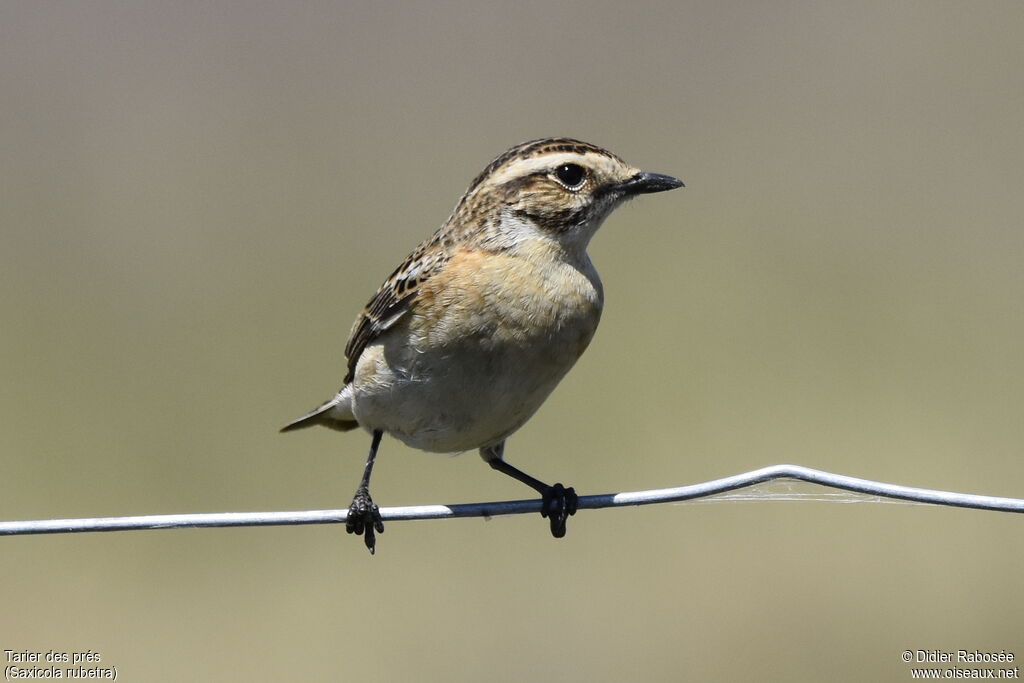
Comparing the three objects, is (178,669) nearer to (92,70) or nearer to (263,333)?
(263,333)

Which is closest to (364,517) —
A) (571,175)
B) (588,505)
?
(588,505)

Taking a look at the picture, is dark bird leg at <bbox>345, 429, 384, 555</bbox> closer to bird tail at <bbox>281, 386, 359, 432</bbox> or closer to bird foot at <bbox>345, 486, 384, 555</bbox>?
bird foot at <bbox>345, 486, 384, 555</bbox>

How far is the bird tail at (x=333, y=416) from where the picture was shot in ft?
22.1

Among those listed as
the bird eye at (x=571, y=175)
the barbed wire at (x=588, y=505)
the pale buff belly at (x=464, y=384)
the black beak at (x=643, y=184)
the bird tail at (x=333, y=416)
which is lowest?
the barbed wire at (x=588, y=505)

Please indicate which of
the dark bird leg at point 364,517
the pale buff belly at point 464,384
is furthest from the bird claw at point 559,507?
the dark bird leg at point 364,517

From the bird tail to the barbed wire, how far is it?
1.98m

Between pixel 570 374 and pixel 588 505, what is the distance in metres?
7.44

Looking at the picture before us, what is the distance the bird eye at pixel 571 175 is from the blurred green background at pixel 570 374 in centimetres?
299

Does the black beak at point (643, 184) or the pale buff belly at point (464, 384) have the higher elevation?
the black beak at point (643, 184)

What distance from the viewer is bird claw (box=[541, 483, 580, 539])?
6133 millimetres

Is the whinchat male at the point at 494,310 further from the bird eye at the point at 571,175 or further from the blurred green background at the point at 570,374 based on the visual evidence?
the blurred green background at the point at 570,374

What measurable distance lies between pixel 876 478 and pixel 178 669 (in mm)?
5414

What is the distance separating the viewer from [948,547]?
30.1 ft

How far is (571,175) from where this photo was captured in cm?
602
